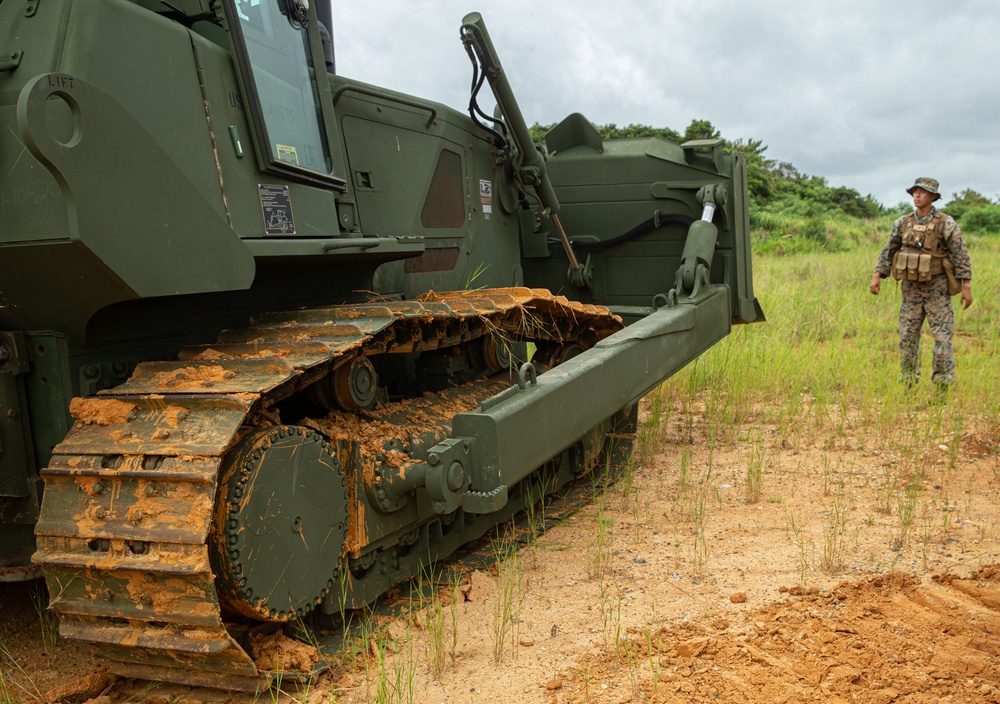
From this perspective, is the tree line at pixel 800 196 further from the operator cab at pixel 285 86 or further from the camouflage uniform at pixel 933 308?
the operator cab at pixel 285 86

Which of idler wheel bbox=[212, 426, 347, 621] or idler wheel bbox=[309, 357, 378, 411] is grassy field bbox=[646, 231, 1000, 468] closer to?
idler wheel bbox=[309, 357, 378, 411]

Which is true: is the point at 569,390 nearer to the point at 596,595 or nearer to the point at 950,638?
the point at 596,595

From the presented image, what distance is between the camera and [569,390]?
4.00 meters

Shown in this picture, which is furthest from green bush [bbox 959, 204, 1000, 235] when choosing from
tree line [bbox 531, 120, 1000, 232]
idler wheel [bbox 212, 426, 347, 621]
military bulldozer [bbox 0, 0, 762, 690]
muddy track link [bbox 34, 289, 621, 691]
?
muddy track link [bbox 34, 289, 621, 691]

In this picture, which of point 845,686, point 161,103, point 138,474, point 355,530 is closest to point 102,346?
point 138,474

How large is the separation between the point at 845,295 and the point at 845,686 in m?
9.77

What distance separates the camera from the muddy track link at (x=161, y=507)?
2.75 m

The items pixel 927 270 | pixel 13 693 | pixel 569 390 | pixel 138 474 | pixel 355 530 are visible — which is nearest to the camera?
pixel 138 474

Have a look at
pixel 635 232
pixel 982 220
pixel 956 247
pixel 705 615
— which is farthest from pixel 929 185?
pixel 982 220

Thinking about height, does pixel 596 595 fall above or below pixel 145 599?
below

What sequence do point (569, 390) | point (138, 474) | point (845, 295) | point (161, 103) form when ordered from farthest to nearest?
point (845, 295), point (569, 390), point (161, 103), point (138, 474)

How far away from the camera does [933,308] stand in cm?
798

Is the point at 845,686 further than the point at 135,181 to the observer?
Yes

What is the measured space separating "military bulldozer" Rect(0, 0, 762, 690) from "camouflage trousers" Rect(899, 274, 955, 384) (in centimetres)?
394
